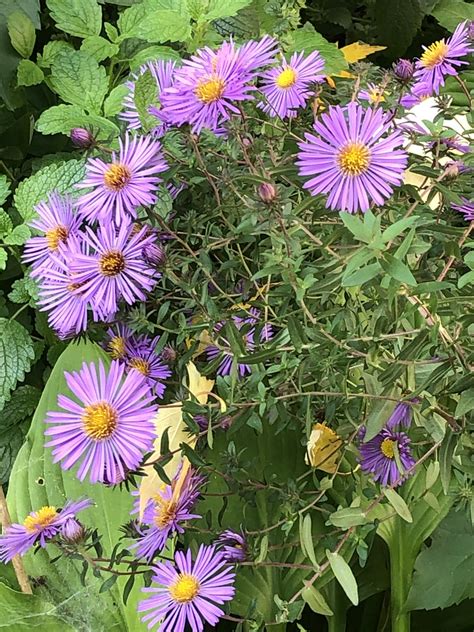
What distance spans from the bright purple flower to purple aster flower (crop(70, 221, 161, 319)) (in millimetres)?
64

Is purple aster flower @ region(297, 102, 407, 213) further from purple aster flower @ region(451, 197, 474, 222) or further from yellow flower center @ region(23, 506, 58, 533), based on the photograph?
yellow flower center @ region(23, 506, 58, 533)

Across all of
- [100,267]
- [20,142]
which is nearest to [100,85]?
[20,142]

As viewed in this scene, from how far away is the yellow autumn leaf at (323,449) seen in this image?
0.41m

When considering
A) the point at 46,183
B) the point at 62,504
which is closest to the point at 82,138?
the point at 46,183

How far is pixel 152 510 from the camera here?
37 cm

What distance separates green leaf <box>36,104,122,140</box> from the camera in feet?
1.74

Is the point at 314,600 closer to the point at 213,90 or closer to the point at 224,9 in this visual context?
the point at 213,90

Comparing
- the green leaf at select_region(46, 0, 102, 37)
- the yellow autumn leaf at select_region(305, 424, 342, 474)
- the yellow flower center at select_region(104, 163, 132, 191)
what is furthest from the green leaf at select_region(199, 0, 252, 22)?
the yellow autumn leaf at select_region(305, 424, 342, 474)

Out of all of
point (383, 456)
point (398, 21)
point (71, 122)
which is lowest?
point (383, 456)

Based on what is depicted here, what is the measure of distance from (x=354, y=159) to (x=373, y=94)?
0.54ft

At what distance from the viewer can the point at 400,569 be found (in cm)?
48

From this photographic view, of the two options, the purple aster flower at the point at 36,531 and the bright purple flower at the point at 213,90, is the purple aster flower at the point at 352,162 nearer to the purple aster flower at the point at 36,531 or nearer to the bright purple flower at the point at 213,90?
the bright purple flower at the point at 213,90

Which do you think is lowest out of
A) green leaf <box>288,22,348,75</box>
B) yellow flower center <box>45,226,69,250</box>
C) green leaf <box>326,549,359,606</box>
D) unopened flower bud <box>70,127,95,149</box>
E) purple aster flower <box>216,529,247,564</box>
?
green leaf <box>326,549,359,606</box>

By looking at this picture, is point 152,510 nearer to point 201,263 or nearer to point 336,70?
point 201,263
